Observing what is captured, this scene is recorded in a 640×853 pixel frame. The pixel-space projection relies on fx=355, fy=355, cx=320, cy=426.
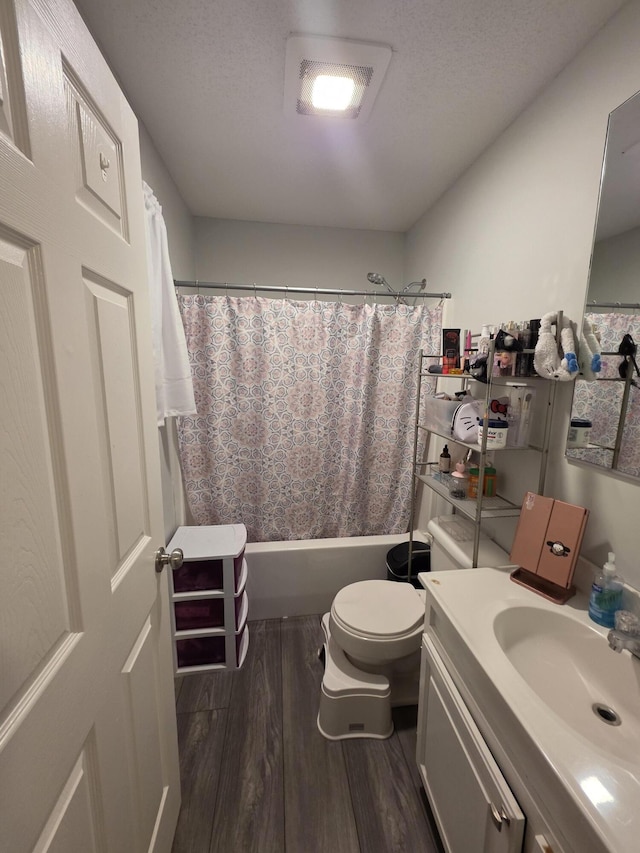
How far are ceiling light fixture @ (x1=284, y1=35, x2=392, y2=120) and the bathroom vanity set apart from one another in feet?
5.52

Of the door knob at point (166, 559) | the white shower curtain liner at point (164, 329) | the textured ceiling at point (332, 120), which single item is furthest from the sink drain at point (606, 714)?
the textured ceiling at point (332, 120)

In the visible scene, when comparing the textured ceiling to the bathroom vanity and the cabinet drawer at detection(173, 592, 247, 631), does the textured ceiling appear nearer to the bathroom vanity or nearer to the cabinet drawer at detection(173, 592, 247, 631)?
the bathroom vanity

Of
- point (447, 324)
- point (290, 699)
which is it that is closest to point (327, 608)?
point (290, 699)

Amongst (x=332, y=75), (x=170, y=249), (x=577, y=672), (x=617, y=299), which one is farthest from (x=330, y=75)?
(x=577, y=672)

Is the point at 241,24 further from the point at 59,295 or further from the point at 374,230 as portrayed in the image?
the point at 374,230

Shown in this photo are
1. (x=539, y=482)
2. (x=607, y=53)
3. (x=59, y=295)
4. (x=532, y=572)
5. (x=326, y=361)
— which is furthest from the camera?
(x=326, y=361)

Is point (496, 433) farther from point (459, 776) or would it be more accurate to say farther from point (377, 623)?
point (459, 776)

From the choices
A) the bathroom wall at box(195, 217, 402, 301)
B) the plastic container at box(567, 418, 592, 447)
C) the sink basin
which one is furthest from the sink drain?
the bathroom wall at box(195, 217, 402, 301)

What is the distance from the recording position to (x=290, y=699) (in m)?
1.58

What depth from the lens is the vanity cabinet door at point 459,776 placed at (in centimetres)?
71

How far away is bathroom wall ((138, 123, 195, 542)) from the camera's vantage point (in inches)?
62.8

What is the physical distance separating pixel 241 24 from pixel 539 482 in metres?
1.75

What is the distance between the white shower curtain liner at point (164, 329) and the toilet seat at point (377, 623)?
111 cm

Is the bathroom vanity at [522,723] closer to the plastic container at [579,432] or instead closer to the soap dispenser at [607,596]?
the soap dispenser at [607,596]
